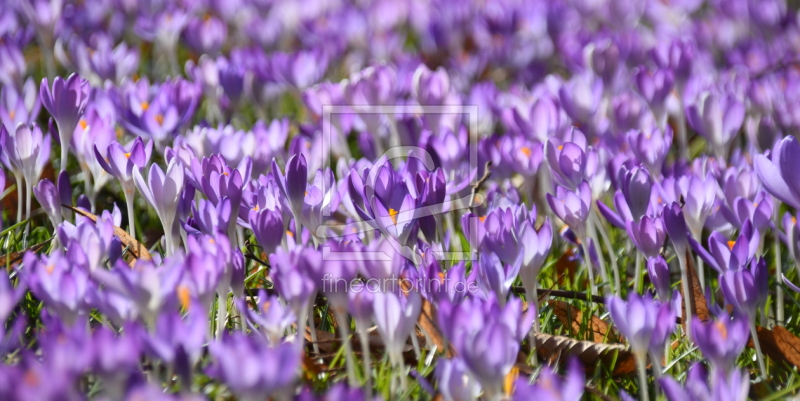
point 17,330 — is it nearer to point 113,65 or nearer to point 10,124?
point 10,124

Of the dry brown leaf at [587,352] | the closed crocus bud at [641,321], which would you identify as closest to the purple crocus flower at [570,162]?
the dry brown leaf at [587,352]

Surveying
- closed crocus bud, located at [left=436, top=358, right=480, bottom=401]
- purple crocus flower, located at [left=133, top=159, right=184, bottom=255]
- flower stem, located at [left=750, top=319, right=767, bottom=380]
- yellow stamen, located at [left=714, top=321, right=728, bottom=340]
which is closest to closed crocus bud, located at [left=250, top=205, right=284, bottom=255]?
purple crocus flower, located at [left=133, top=159, right=184, bottom=255]

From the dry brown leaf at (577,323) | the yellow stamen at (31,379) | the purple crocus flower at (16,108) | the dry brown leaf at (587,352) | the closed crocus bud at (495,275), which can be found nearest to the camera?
the yellow stamen at (31,379)

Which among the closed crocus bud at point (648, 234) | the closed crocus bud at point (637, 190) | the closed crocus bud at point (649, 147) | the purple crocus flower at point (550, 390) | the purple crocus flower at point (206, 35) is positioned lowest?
the purple crocus flower at point (550, 390)

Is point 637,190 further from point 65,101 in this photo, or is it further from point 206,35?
point 206,35

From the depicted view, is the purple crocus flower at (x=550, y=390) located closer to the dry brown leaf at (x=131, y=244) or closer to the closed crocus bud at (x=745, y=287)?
the closed crocus bud at (x=745, y=287)

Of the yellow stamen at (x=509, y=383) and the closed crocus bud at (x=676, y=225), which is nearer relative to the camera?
the yellow stamen at (x=509, y=383)

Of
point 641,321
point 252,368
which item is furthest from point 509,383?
point 252,368
